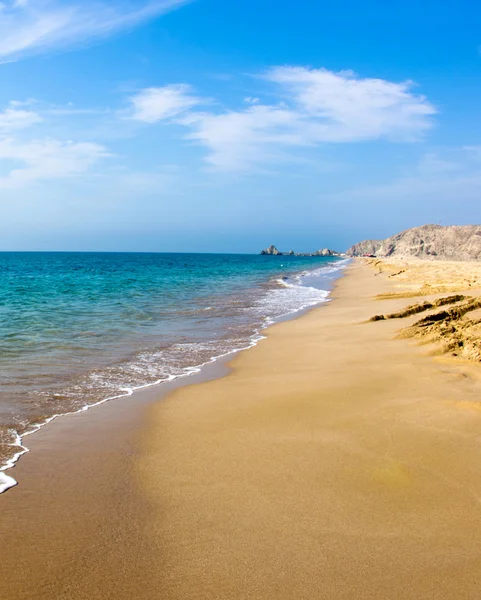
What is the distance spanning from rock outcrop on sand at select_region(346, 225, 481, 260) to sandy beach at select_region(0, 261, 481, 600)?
328ft

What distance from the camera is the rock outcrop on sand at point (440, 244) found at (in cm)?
10462

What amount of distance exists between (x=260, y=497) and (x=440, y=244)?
434 feet

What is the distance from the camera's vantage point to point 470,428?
4871mm

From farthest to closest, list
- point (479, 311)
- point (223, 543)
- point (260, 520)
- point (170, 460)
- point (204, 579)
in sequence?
point (479, 311), point (170, 460), point (260, 520), point (223, 543), point (204, 579)

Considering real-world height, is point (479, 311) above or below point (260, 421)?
above

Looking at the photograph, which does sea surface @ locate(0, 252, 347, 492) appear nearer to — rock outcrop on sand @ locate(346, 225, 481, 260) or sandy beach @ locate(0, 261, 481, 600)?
sandy beach @ locate(0, 261, 481, 600)

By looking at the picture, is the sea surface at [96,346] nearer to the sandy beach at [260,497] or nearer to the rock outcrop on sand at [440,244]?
the sandy beach at [260,497]

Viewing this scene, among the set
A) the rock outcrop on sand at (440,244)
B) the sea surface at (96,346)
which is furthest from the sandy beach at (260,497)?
the rock outcrop on sand at (440,244)

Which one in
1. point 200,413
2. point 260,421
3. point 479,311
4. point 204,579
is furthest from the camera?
point 479,311

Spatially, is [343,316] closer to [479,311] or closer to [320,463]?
[479,311]

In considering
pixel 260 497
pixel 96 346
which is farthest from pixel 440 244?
pixel 260 497

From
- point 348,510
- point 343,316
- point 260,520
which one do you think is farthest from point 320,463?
point 343,316

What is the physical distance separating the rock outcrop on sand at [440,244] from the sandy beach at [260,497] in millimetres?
100114

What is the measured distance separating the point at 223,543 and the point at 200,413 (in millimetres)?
2927
